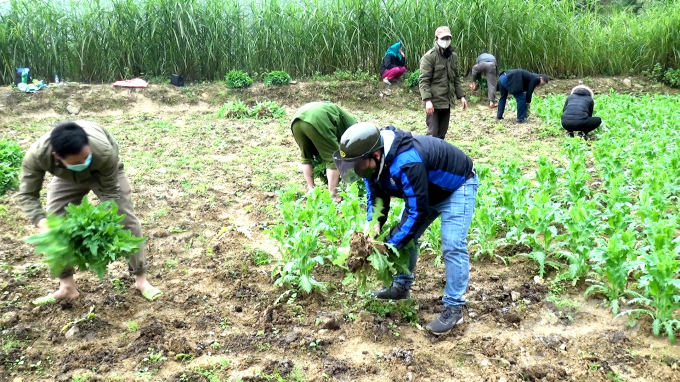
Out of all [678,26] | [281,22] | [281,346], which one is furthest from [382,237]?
[678,26]

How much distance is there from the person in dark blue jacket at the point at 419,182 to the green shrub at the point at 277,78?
32.6ft

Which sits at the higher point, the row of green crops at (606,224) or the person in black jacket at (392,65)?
the person in black jacket at (392,65)

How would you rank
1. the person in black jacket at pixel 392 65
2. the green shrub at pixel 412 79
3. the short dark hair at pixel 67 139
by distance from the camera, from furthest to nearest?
the green shrub at pixel 412 79
the person in black jacket at pixel 392 65
the short dark hair at pixel 67 139

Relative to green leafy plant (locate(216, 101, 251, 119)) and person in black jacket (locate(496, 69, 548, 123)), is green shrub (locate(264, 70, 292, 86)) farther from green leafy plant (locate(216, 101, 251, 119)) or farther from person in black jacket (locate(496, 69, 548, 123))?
person in black jacket (locate(496, 69, 548, 123))

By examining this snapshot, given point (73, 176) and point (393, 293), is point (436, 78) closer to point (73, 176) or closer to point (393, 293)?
point (393, 293)

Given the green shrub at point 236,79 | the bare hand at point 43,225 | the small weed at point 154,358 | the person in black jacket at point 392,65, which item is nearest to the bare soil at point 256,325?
the small weed at point 154,358

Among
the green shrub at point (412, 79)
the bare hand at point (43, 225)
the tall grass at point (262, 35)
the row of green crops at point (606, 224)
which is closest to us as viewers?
the bare hand at point (43, 225)

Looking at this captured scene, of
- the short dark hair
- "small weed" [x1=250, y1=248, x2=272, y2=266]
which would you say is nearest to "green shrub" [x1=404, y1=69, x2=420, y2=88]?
"small weed" [x1=250, y1=248, x2=272, y2=266]

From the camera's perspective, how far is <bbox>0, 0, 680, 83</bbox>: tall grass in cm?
1255

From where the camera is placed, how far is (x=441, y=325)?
365 cm

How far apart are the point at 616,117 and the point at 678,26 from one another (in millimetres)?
7470

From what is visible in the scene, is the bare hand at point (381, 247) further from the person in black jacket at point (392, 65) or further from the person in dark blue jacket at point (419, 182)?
the person in black jacket at point (392, 65)

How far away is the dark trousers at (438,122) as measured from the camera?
26.2 ft

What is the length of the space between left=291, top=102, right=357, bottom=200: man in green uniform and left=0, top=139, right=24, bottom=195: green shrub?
3.68m
